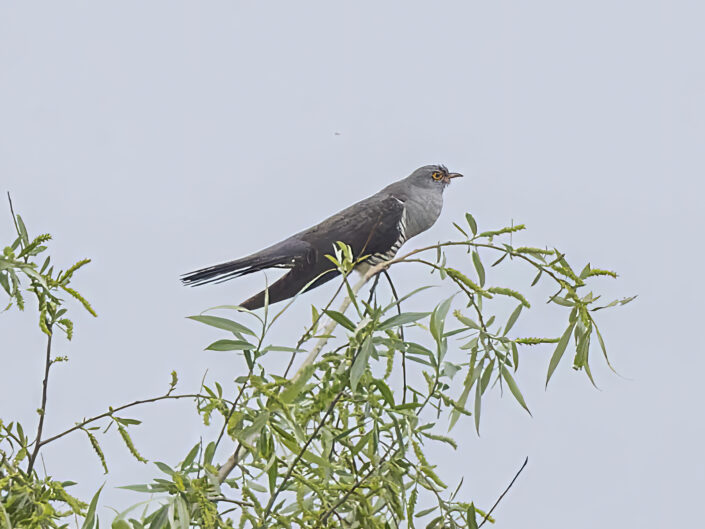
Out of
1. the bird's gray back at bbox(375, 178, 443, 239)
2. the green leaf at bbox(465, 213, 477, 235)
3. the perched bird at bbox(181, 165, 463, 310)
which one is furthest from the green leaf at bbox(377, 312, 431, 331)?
the bird's gray back at bbox(375, 178, 443, 239)

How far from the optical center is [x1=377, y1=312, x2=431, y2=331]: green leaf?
77 cm

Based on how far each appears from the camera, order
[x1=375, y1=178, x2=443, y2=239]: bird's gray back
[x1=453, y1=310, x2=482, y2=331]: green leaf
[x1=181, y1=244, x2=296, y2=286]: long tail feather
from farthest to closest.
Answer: [x1=375, y1=178, x2=443, y2=239]: bird's gray back < [x1=181, y1=244, x2=296, y2=286]: long tail feather < [x1=453, y1=310, x2=482, y2=331]: green leaf

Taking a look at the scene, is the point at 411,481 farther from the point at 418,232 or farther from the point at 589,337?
the point at 418,232

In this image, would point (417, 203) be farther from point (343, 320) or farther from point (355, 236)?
point (343, 320)

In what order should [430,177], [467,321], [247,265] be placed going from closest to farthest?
1. [467,321]
2. [247,265]
3. [430,177]

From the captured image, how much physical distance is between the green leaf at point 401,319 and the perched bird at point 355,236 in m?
0.66

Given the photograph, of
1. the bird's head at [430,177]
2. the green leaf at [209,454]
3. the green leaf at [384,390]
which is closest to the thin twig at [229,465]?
the green leaf at [209,454]

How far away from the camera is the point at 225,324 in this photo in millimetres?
773

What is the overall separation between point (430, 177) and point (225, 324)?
108 cm

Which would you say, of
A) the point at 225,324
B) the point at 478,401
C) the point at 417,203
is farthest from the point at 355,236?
the point at 225,324

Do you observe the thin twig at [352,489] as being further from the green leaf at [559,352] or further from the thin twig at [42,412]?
the thin twig at [42,412]

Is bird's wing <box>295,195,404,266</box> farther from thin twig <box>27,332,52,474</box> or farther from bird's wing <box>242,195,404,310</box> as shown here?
thin twig <box>27,332,52,474</box>

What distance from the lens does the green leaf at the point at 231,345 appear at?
76 cm

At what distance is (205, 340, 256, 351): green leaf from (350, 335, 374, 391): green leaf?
0.30 ft
